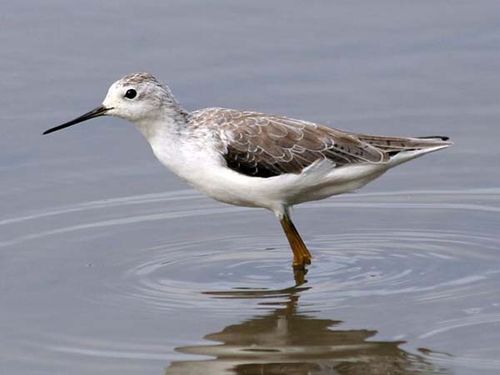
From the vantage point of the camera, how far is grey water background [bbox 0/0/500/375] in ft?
39.0

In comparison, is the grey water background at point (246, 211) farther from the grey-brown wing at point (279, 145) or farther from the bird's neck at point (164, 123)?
the bird's neck at point (164, 123)

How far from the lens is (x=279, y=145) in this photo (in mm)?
13695

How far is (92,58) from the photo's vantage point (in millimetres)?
18266

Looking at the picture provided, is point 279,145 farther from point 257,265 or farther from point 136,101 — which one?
point 136,101

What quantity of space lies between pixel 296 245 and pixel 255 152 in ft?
3.17

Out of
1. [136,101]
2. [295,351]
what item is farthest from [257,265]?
[295,351]

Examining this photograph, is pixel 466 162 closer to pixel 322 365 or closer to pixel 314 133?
pixel 314 133

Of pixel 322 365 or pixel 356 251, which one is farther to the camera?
pixel 356 251

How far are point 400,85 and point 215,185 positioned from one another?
4.99m

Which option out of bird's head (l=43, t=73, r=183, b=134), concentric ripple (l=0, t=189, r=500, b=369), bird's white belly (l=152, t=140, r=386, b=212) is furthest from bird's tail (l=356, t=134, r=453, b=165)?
bird's head (l=43, t=73, r=183, b=134)

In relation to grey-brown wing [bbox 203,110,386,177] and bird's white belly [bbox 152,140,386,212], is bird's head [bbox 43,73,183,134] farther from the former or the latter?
grey-brown wing [bbox 203,110,386,177]

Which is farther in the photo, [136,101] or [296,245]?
[296,245]

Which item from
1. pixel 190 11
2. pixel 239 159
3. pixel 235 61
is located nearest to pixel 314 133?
pixel 239 159

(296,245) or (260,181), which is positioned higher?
(260,181)
